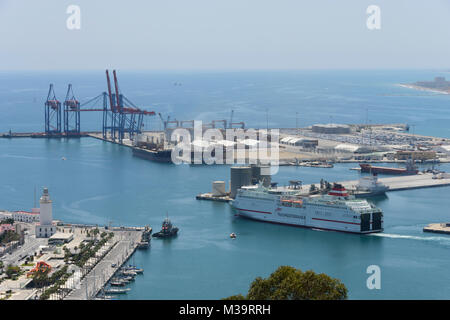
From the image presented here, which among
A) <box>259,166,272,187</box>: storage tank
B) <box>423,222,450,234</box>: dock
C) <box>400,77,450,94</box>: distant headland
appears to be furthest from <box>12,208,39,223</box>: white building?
<box>400,77,450,94</box>: distant headland

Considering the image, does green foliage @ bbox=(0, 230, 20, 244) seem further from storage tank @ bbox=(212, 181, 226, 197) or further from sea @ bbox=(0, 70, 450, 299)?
storage tank @ bbox=(212, 181, 226, 197)

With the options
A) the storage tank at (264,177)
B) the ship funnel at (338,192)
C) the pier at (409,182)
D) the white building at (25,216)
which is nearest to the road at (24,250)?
the white building at (25,216)

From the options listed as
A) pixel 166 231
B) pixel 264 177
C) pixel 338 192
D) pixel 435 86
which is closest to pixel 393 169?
pixel 264 177

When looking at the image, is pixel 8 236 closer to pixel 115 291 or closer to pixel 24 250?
pixel 24 250

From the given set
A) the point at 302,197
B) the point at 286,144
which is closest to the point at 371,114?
the point at 286,144
